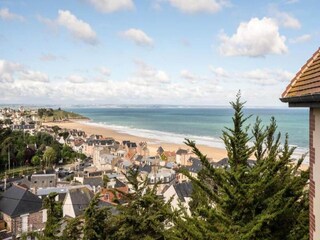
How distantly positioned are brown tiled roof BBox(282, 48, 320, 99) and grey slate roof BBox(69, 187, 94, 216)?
28593 mm

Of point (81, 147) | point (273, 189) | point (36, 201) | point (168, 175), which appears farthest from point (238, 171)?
point (81, 147)

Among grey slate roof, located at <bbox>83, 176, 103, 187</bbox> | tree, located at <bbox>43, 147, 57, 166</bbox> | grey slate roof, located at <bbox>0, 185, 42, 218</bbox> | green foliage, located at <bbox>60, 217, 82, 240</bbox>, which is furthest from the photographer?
tree, located at <bbox>43, 147, 57, 166</bbox>

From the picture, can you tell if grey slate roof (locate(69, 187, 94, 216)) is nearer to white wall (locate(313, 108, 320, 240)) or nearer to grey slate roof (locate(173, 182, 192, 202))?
grey slate roof (locate(173, 182, 192, 202))

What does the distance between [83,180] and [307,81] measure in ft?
149

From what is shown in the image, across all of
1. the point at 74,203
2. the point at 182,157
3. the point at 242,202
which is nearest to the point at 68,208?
the point at 74,203

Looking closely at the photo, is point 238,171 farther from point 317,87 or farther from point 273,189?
point 317,87

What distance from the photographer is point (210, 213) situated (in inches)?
272

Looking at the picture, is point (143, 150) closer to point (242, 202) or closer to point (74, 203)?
point (74, 203)

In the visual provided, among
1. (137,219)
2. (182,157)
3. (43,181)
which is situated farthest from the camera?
(182,157)

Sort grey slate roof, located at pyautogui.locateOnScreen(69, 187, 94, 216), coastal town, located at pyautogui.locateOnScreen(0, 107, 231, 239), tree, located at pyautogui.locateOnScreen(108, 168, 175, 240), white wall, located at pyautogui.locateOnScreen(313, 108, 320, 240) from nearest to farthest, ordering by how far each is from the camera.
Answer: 1. white wall, located at pyautogui.locateOnScreen(313, 108, 320, 240)
2. tree, located at pyautogui.locateOnScreen(108, 168, 175, 240)
3. coastal town, located at pyautogui.locateOnScreen(0, 107, 231, 239)
4. grey slate roof, located at pyautogui.locateOnScreen(69, 187, 94, 216)

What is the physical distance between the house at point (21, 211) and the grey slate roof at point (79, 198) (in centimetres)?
277

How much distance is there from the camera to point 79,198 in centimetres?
3388

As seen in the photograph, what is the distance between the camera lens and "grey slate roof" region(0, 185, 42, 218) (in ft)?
107

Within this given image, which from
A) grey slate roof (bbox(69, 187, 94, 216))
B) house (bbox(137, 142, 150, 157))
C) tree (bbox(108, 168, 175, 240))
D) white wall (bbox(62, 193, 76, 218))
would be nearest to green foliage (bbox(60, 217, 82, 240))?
tree (bbox(108, 168, 175, 240))
